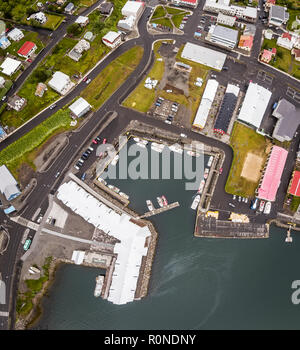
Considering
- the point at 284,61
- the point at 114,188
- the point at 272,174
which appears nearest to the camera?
the point at 114,188

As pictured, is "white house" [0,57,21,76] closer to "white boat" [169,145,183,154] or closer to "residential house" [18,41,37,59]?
"residential house" [18,41,37,59]

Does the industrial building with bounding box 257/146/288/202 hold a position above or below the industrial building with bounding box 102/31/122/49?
below

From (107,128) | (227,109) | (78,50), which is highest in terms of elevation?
(78,50)

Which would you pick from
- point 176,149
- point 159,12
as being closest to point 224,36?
point 159,12

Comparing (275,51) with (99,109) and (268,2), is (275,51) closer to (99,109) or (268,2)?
(268,2)

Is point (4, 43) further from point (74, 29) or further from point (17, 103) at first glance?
point (17, 103)

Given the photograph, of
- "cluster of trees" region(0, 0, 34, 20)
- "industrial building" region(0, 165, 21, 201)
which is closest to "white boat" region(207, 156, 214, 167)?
"industrial building" region(0, 165, 21, 201)
